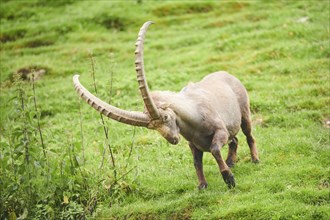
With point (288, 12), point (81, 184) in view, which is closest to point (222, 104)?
point (81, 184)

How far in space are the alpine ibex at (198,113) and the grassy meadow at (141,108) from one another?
840 millimetres

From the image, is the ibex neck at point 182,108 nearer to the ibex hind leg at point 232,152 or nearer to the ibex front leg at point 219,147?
the ibex front leg at point 219,147

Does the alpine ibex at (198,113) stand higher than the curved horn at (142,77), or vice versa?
the curved horn at (142,77)

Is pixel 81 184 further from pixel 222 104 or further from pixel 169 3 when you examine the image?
pixel 169 3

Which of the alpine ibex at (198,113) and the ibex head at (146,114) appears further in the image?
the alpine ibex at (198,113)

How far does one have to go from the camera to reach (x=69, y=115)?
15.7 metres

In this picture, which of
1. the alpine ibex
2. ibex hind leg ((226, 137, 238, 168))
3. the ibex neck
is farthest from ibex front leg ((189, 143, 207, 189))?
ibex hind leg ((226, 137, 238, 168))

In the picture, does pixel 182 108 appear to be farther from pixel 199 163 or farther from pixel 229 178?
pixel 229 178

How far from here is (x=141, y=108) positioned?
14742mm

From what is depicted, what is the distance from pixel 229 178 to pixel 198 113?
1.40 meters

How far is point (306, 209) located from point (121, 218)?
11.3 feet

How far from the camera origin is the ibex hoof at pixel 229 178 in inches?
335

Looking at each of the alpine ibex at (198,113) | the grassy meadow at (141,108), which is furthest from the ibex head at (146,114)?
the grassy meadow at (141,108)

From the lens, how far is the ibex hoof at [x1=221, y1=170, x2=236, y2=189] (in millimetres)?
8509
